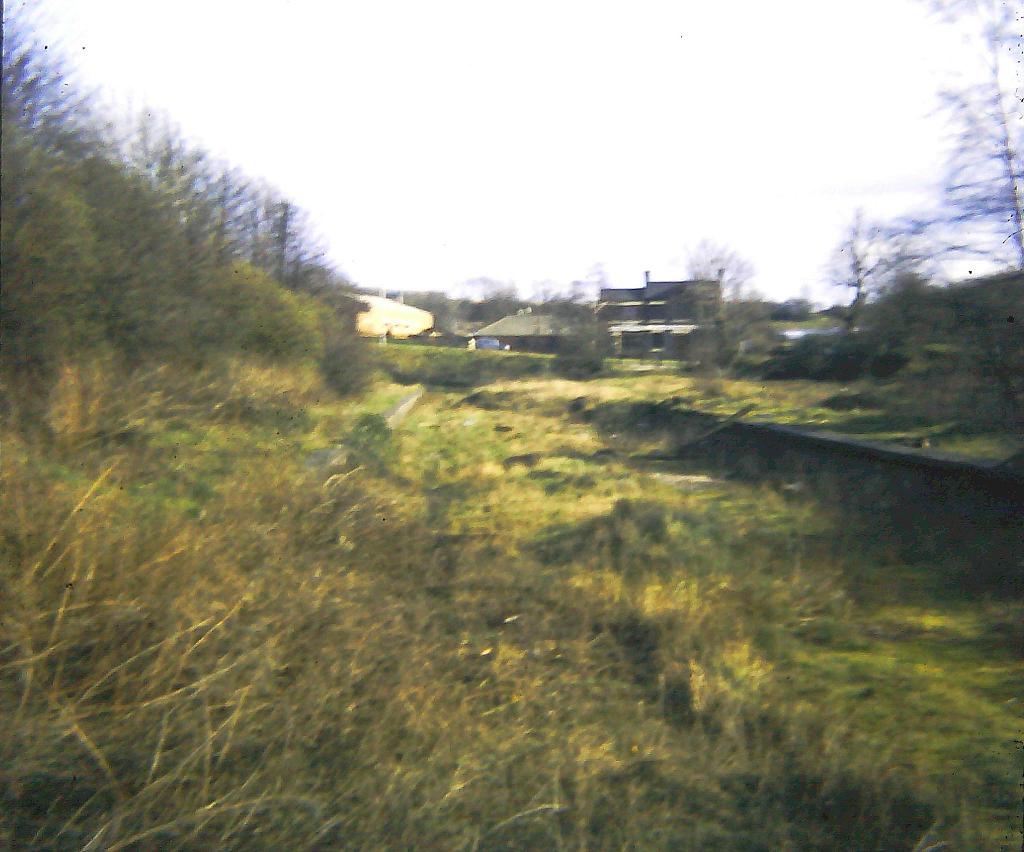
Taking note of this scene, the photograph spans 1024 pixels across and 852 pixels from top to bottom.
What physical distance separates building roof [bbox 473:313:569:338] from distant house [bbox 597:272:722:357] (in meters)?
3.52

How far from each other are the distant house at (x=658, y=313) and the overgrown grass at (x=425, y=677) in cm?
1237

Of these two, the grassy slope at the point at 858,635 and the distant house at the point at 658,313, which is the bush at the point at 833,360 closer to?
the distant house at the point at 658,313

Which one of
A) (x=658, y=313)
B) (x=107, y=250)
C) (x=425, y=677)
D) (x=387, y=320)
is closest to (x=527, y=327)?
(x=387, y=320)

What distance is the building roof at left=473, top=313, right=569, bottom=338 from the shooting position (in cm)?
3406

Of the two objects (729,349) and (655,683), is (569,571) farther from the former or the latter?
(729,349)

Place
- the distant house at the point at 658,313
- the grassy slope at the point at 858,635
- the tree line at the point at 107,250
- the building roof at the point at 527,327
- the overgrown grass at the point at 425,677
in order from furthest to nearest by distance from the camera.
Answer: the building roof at the point at 527,327, the distant house at the point at 658,313, the tree line at the point at 107,250, the grassy slope at the point at 858,635, the overgrown grass at the point at 425,677

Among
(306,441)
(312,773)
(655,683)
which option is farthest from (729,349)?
(312,773)

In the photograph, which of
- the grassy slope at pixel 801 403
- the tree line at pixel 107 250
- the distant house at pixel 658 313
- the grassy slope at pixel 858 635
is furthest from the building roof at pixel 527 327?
the grassy slope at pixel 858 635

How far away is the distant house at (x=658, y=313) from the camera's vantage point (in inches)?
829

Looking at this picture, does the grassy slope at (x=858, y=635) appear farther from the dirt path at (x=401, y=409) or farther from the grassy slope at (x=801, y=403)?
the dirt path at (x=401, y=409)

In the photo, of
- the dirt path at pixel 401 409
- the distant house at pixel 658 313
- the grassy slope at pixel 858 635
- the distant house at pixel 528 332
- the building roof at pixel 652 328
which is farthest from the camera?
the distant house at pixel 528 332

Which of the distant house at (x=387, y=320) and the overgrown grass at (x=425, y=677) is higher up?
the distant house at (x=387, y=320)

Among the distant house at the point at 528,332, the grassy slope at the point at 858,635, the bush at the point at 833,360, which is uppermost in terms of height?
the distant house at the point at 528,332

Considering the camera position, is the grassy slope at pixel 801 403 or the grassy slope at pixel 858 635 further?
the grassy slope at pixel 801 403
